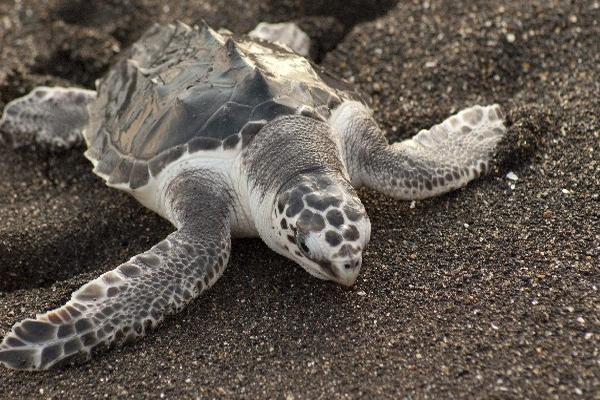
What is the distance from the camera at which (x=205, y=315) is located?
2.76m

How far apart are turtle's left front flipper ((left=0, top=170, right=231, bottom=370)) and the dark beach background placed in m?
0.10

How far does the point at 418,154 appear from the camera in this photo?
10.7ft

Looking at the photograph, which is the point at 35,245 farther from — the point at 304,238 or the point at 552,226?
the point at 552,226

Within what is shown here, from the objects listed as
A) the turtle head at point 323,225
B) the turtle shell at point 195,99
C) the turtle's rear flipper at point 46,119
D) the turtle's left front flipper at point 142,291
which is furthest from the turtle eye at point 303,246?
the turtle's rear flipper at point 46,119

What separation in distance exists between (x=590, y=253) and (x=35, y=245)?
2731 mm

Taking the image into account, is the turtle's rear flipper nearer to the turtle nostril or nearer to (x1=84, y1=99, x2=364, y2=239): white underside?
(x1=84, y1=99, x2=364, y2=239): white underside

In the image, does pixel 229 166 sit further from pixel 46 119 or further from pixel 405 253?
pixel 46 119

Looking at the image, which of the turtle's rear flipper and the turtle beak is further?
the turtle's rear flipper

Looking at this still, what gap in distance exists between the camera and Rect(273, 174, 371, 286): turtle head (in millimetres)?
2529

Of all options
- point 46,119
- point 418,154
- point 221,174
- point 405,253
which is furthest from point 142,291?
point 46,119

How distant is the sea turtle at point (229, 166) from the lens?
2.57 meters

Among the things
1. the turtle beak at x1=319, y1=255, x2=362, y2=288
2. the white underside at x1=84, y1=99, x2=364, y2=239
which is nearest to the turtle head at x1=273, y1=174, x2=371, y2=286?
the turtle beak at x1=319, y1=255, x2=362, y2=288

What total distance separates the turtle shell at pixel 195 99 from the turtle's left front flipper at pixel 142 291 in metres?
0.25

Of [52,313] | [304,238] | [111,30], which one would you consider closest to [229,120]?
[304,238]
